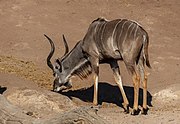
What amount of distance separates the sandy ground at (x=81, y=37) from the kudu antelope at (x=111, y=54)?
55cm

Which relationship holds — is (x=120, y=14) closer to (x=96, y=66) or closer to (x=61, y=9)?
(x=61, y=9)

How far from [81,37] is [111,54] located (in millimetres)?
5616

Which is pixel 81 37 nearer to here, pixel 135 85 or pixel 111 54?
pixel 111 54

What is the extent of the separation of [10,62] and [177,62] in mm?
4553

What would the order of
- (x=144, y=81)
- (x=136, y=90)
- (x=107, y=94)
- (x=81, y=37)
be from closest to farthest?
(x=136, y=90) < (x=144, y=81) < (x=107, y=94) < (x=81, y=37)

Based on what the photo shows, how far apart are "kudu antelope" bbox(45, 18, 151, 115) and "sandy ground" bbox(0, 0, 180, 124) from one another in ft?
1.80

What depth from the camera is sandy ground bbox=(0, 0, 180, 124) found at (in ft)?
37.3

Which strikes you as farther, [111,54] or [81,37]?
[81,37]

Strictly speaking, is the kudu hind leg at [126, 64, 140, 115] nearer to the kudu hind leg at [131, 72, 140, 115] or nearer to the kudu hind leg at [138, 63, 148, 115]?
the kudu hind leg at [131, 72, 140, 115]

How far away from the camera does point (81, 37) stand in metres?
16.0

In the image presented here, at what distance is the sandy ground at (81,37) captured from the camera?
1137cm

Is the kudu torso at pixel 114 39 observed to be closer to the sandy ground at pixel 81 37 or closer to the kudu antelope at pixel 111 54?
the kudu antelope at pixel 111 54

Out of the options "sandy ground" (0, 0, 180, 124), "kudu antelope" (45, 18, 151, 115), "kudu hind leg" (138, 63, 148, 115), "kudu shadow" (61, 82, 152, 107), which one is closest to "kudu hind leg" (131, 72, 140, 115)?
"kudu antelope" (45, 18, 151, 115)

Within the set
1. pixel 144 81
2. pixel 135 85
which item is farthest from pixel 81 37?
pixel 135 85
